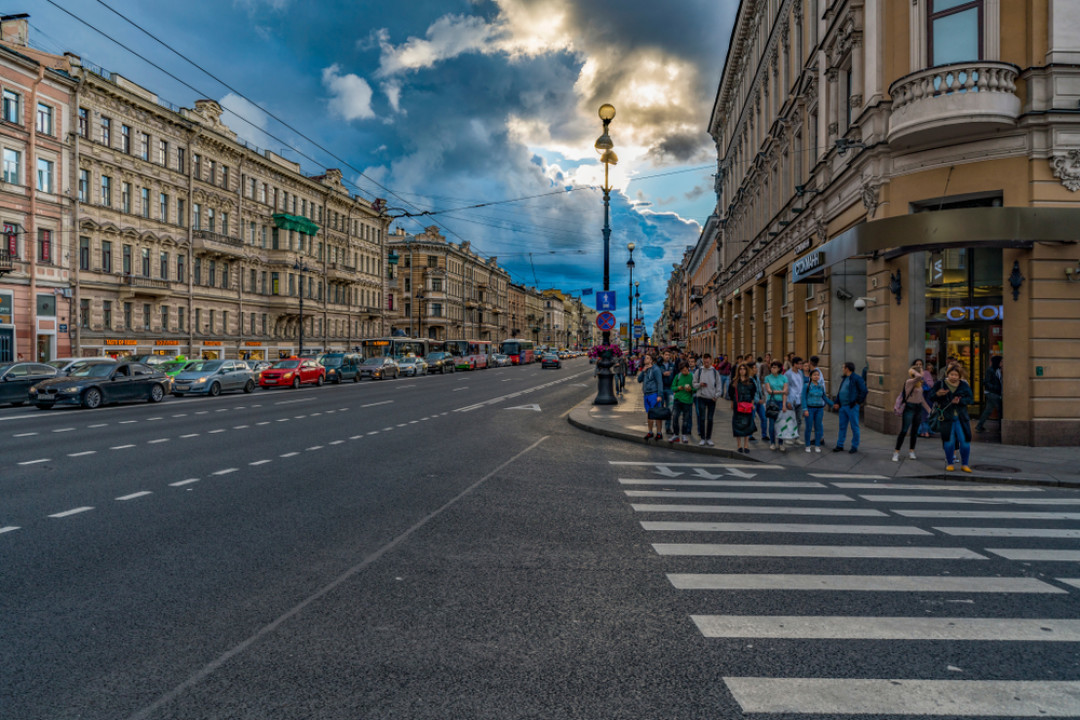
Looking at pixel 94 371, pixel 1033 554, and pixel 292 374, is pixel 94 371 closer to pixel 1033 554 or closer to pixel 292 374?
pixel 292 374

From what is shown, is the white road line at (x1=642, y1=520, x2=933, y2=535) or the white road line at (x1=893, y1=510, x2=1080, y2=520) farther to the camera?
the white road line at (x1=893, y1=510, x2=1080, y2=520)

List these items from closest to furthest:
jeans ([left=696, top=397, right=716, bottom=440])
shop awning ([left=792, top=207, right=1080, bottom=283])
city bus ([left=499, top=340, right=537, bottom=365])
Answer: shop awning ([left=792, top=207, right=1080, bottom=283]) < jeans ([left=696, top=397, right=716, bottom=440]) < city bus ([left=499, top=340, right=537, bottom=365])

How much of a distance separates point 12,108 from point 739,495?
40.5 meters

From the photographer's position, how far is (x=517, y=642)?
4.12 m

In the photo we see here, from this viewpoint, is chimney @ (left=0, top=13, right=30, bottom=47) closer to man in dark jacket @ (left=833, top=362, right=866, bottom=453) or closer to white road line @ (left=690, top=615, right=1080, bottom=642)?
man in dark jacket @ (left=833, top=362, right=866, bottom=453)

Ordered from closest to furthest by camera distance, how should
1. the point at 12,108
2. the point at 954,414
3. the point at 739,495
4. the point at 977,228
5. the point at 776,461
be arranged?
the point at 739,495, the point at 954,414, the point at 776,461, the point at 977,228, the point at 12,108

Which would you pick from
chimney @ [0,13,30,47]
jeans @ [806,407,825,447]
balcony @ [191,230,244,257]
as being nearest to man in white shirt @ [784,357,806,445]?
jeans @ [806,407,825,447]

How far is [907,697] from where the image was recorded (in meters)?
3.50

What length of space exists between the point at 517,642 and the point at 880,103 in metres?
15.1

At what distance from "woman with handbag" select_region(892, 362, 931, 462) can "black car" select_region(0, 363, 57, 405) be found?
25.2m

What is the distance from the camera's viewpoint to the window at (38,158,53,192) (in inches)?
1374

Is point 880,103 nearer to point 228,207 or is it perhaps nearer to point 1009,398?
A: point 1009,398

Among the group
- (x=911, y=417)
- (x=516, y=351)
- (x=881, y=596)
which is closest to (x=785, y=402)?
(x=911, y=417)

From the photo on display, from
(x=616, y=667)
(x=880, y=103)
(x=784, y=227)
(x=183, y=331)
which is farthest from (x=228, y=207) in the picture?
(x=616, y=667)
